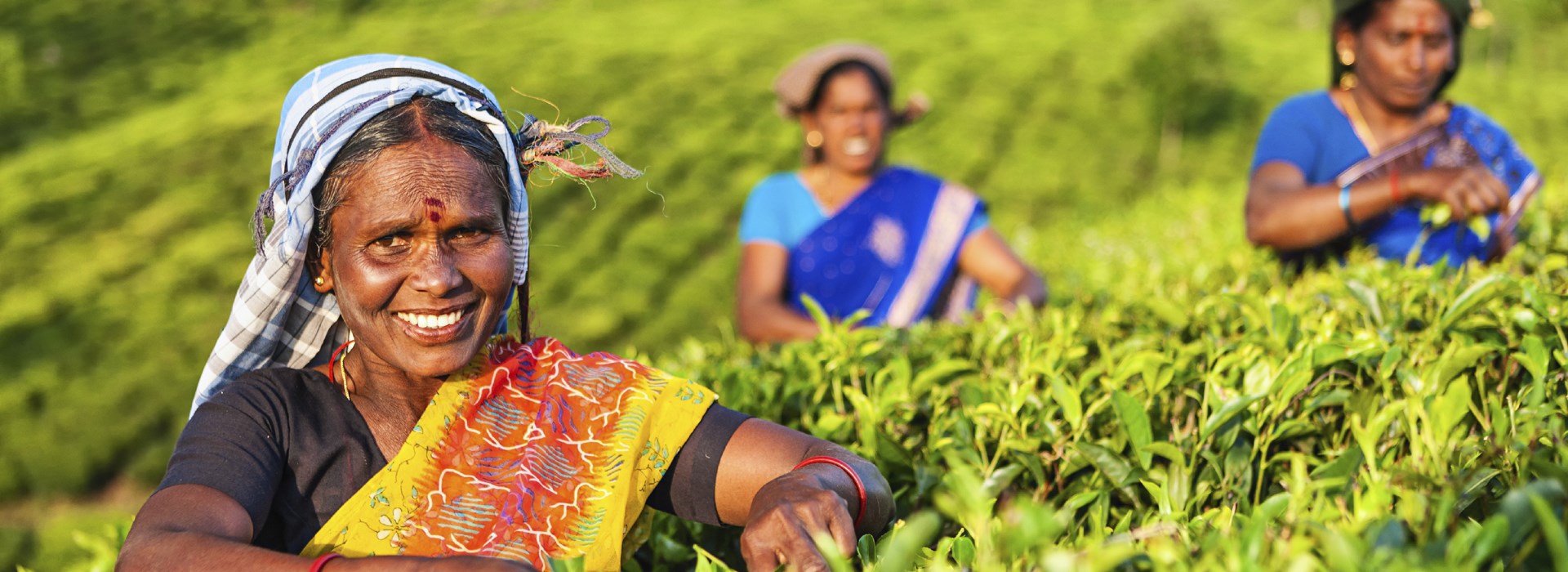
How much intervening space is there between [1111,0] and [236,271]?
33.2 meters

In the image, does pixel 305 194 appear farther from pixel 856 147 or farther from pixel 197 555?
pixel 856 147

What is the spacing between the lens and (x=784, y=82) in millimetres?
5172

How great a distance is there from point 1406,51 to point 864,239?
207 cm

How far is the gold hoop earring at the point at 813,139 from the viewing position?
5133 mm

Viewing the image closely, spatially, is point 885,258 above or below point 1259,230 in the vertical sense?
below

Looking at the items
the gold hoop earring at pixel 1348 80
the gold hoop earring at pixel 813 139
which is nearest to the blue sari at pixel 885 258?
the gold hoop earring at pixel 813 139

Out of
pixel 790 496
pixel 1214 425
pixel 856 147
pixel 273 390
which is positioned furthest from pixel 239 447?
pixel 856 147

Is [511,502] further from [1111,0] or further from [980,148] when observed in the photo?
[1111,0]

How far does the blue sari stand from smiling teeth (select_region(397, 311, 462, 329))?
2905 millimetres

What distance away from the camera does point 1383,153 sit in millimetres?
3768

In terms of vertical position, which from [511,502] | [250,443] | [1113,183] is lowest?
[1113,183]

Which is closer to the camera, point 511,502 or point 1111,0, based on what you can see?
point 511,502

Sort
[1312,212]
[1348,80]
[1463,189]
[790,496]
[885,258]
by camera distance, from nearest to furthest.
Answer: [790,496] < [1463,189] < [1312,212] < [1348,80] < [885,258]

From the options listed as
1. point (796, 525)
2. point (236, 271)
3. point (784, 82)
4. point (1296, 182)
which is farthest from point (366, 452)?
point (236, 271)
